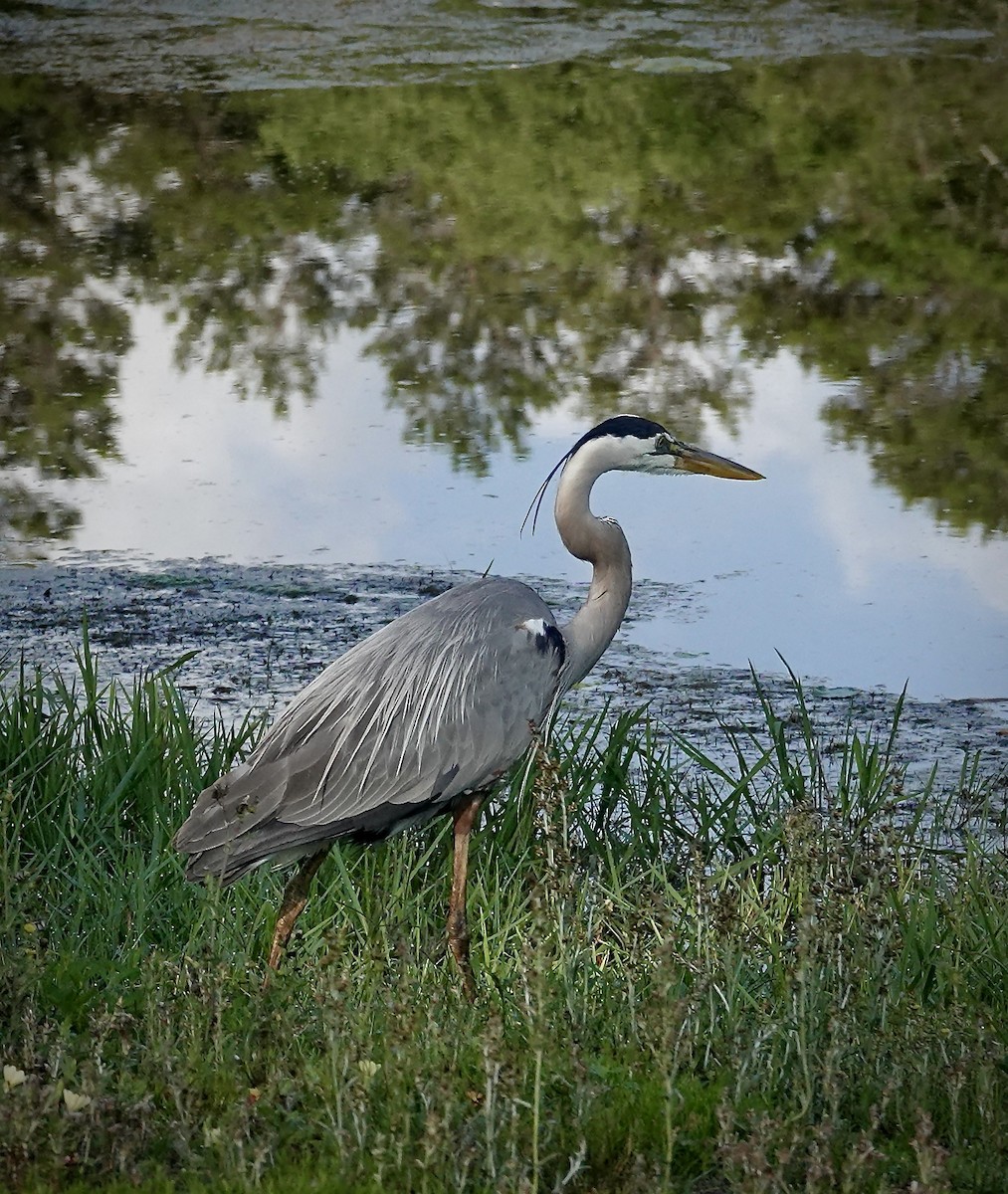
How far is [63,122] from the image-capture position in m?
16.0

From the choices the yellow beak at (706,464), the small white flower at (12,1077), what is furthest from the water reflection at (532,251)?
the small white flower at (12,1077)

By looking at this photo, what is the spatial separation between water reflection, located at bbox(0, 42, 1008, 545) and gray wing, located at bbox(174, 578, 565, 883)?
12.3 ft

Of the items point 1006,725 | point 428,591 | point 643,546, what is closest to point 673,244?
point 643,546

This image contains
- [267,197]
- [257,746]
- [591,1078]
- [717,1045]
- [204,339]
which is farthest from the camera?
[267,197]

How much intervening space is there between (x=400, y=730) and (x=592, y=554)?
2.90ft

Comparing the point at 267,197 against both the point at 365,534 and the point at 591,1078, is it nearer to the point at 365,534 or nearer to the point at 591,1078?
the point at 365,534

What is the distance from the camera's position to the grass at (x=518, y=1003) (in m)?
2.93

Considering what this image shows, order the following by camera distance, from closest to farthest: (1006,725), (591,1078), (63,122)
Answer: (591,1078) < (1006,725) < (63,122)

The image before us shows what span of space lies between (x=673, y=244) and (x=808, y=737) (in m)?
7.83

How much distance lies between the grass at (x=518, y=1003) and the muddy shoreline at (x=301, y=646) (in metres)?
0.69

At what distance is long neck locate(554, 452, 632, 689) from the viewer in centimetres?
503

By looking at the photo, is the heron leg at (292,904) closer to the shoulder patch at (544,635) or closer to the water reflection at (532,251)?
the shoulder patch at (544,635)

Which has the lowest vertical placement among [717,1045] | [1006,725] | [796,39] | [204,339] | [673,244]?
[717,1045]

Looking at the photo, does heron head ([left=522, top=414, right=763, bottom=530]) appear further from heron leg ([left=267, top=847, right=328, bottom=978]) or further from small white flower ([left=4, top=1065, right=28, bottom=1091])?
small white flower ([left=4, top=1065, right=28, bottom=1091])
